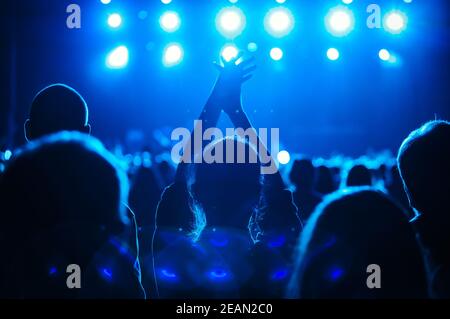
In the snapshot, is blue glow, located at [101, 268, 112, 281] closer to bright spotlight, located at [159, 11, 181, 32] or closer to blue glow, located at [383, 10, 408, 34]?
blue glow, located at [383, 10, 408, 34]

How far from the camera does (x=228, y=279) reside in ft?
4.89

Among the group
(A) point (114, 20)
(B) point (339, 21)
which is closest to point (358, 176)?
(B) point (339, 21)

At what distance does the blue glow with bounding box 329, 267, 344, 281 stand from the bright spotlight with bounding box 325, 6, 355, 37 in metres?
3.37

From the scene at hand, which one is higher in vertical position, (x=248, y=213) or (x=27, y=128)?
(x=27, y=128)

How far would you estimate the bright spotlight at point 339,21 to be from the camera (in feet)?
12.5

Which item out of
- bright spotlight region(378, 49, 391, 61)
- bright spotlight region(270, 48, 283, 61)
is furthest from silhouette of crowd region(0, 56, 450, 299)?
bright spotlight region(378, 49, 391, 61)

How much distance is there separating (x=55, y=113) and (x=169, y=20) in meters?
3.38

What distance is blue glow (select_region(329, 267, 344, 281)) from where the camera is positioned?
88 cm

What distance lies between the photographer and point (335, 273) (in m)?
0.89

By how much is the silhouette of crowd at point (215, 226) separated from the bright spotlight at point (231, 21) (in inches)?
109

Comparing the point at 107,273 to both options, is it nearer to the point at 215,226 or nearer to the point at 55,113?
the point at 215,226

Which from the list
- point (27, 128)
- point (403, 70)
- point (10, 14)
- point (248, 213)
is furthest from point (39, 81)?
point (403, 70)
